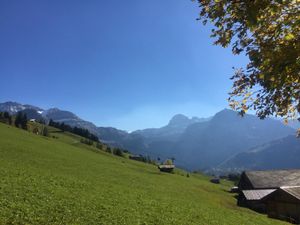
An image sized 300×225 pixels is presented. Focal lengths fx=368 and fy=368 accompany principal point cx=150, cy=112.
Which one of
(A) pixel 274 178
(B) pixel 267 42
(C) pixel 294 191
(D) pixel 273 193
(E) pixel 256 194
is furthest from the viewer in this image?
(A) pixel 274 178

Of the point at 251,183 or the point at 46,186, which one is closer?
the point at 46,186

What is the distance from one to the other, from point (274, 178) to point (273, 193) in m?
30.2

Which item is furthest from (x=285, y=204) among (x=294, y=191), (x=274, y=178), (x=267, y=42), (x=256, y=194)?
→ (x=267, y=42)

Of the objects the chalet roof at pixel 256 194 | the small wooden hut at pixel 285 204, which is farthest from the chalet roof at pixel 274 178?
the small wooden hut at pixel 285 204

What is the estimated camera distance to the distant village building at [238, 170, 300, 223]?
57.0 meters

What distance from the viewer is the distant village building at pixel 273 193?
57031mm

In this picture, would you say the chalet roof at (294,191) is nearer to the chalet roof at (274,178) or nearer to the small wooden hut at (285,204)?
the small wooden hut at (285,204)

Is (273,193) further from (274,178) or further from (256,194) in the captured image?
(274,178)

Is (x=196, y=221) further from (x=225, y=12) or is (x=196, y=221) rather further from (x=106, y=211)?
(x=225, y=12)

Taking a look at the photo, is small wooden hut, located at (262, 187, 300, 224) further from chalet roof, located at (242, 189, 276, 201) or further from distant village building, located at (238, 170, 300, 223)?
chalet roof, located at (242, 189, 276, 201)

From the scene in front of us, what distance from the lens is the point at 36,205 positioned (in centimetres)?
2748

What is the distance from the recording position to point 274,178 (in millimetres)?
90000

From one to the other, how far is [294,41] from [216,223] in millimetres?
28715

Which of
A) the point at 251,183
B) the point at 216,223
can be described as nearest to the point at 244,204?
the point at 251,183
